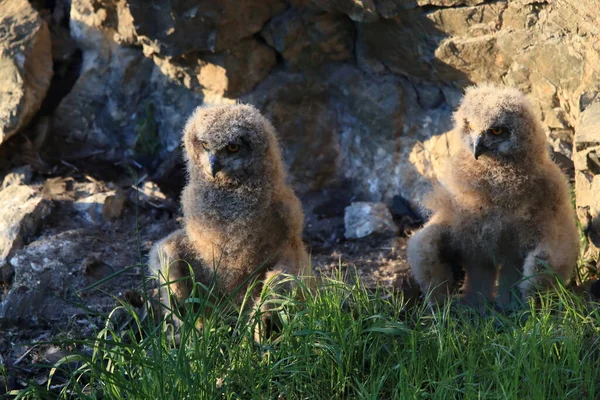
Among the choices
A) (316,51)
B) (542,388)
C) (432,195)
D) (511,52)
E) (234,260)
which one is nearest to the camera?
(542,388)

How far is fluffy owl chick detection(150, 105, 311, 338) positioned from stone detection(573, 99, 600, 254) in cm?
196

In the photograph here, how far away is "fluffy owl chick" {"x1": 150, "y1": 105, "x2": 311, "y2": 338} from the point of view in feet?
15.8

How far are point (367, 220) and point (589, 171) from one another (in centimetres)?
180

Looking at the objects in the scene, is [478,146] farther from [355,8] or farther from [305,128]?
[305,128]

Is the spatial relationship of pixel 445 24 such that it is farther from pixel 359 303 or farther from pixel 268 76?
pixel 359 303

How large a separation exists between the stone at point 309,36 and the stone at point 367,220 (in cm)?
127

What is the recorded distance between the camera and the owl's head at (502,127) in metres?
4.95

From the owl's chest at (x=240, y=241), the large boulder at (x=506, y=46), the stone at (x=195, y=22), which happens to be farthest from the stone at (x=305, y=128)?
the owl's chest at (x=240, y=241)

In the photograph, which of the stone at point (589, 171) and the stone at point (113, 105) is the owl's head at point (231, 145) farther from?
the stone at point (113, 105)

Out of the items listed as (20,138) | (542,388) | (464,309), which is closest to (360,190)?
(464,309)

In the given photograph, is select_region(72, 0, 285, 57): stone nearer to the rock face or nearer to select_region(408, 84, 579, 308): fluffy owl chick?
the rock face

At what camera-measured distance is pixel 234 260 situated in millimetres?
4988

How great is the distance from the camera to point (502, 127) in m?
4.96

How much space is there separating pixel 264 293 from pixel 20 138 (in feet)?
12.0
